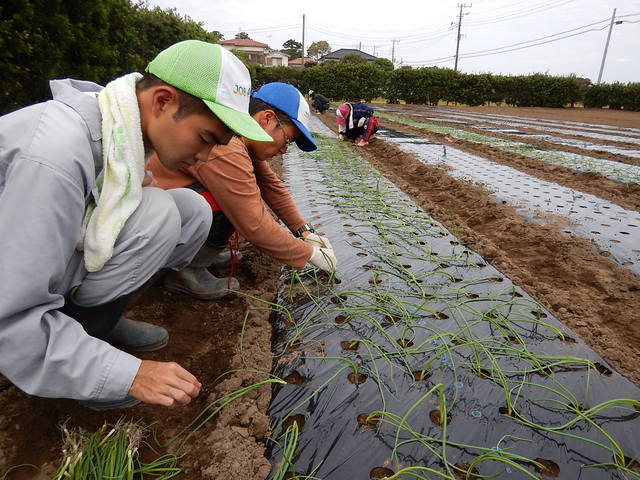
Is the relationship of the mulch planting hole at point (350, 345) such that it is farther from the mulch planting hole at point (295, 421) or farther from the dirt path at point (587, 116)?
the dirt path at point (587, 116)

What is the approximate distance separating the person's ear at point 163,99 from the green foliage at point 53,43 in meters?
2.05

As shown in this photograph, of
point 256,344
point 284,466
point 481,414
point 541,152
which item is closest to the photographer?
point 284,466

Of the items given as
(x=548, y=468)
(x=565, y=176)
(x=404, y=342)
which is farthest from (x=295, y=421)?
(x=565, y=176)

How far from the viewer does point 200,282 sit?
193 centimetres

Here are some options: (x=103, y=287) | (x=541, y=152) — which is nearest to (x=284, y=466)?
(x=103, y=287)

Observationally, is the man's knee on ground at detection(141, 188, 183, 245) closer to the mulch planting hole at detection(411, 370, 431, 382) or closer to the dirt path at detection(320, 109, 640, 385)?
the mulch planting hole at detection(411, 370, 431, 382)

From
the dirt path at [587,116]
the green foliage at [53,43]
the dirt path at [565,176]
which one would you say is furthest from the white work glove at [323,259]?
the dirt path at [587,116]

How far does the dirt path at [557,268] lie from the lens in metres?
1.78

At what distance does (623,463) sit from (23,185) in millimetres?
1671

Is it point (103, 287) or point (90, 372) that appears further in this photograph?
point (103, 287)

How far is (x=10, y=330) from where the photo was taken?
0.82 metres

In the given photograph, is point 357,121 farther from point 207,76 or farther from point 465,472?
point 465,472

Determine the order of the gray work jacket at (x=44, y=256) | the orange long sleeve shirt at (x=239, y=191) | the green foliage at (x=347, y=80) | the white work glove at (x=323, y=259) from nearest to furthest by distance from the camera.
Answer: the gray work jacket at (x=44, y=256) → the orange long sleeve shirt at (x=239, y=191) → the white work glove at (x=323, y=259) → the green foliage at (x=347, y=80)

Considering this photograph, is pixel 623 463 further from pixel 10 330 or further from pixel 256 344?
pixel 10 330
